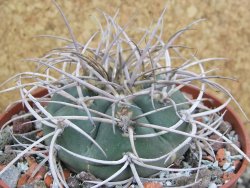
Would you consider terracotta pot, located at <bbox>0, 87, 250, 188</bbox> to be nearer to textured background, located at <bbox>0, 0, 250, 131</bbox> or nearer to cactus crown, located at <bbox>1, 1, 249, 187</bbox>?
cactus crown, located at <bbox>1, 1, 249, 187</bbox>

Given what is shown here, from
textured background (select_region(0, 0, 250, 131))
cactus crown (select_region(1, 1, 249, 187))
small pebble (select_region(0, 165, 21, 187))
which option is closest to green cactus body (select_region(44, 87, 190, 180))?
cactus crown (select_region(1, 1, 249, 187))

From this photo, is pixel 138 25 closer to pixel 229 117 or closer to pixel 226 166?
pixel 229 117

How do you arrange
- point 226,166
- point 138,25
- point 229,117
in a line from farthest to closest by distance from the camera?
point 138,25
point 229,117
point 226,166

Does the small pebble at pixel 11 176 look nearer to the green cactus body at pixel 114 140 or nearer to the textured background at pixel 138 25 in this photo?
the green cactus body at pixel 114 140

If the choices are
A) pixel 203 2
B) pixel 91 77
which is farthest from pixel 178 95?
pixel 203 2

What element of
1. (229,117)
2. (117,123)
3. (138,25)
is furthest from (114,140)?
(138,25)

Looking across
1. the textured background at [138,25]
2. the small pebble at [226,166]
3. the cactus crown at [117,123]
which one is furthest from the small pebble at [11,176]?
the textured background at [138,25]

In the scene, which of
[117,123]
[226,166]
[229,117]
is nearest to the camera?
[117,123]
